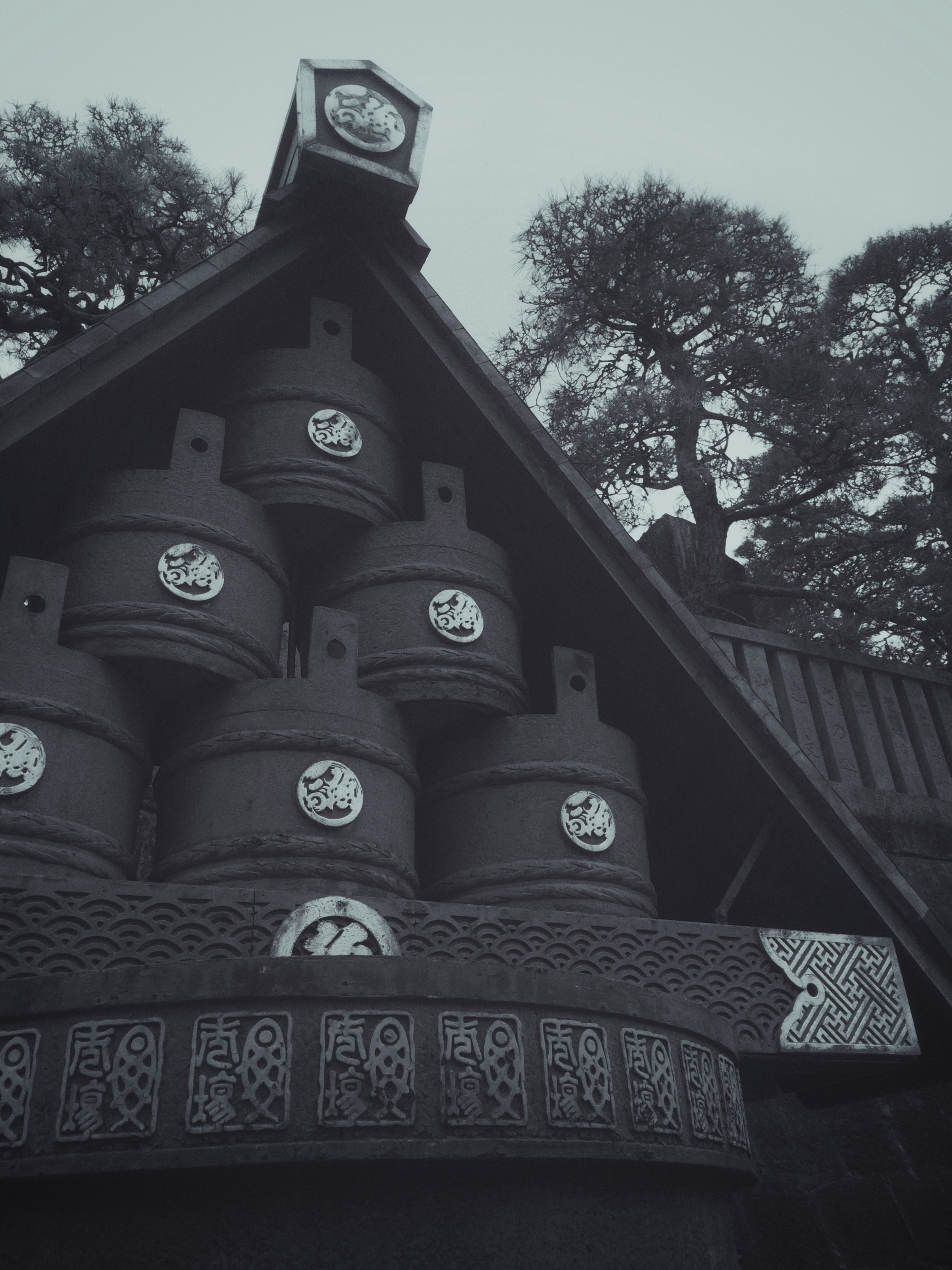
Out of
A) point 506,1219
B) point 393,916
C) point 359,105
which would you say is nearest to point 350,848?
point 393,916

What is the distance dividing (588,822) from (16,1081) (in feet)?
8.58

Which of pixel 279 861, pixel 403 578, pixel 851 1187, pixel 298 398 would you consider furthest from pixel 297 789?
pixel 851 1187

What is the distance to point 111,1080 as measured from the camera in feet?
10.8

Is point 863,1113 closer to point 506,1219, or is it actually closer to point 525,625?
point 525,625

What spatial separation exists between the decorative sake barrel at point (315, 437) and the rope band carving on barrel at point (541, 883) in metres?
1.83

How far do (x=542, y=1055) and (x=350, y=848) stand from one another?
1274 millimetres

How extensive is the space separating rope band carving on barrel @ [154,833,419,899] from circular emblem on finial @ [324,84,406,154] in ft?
11.6

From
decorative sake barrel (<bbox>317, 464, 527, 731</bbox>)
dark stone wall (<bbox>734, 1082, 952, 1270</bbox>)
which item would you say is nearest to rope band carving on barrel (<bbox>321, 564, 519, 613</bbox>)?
decorative sake barrel (<bbox>317, 464, 527, 731</bbox>)

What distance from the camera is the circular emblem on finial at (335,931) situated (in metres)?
4.11

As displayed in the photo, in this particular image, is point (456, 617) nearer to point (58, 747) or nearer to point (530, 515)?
point (530, 515)

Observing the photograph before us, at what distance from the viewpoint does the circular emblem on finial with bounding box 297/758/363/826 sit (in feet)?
15.2

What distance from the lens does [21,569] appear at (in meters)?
4.72

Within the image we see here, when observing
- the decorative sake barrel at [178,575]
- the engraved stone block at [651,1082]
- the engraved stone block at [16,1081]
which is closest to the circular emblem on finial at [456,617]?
the decorative sake barrel at [178,575]

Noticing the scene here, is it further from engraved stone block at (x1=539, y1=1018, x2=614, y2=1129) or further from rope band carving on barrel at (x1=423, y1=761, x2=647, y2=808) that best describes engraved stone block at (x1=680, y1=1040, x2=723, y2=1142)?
rope band carving on barrel at (x1=423, y1=761, x2=647, y2=808)
